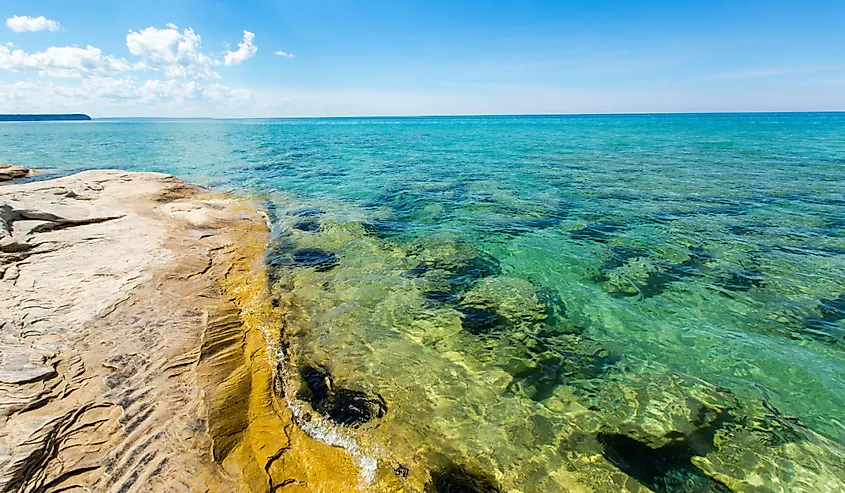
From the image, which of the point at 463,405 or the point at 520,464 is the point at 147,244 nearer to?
the point at 463,405

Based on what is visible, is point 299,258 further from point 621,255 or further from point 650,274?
point 650,274

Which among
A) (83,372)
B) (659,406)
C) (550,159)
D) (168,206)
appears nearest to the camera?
(83,372)

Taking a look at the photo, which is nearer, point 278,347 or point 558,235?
point 278,347

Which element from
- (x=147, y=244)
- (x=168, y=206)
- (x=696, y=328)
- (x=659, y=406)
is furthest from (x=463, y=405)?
(x=168, y=206)

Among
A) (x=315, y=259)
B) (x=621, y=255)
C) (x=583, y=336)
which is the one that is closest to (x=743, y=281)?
(x=621, y=255)

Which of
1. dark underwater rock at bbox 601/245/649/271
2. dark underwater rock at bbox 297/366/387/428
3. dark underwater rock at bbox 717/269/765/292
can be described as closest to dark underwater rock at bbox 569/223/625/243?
dark underwater rock at bbox 601/245/649/271

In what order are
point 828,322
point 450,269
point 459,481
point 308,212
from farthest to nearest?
point 308,212, point 450,269, point 828,322, point 459,481
